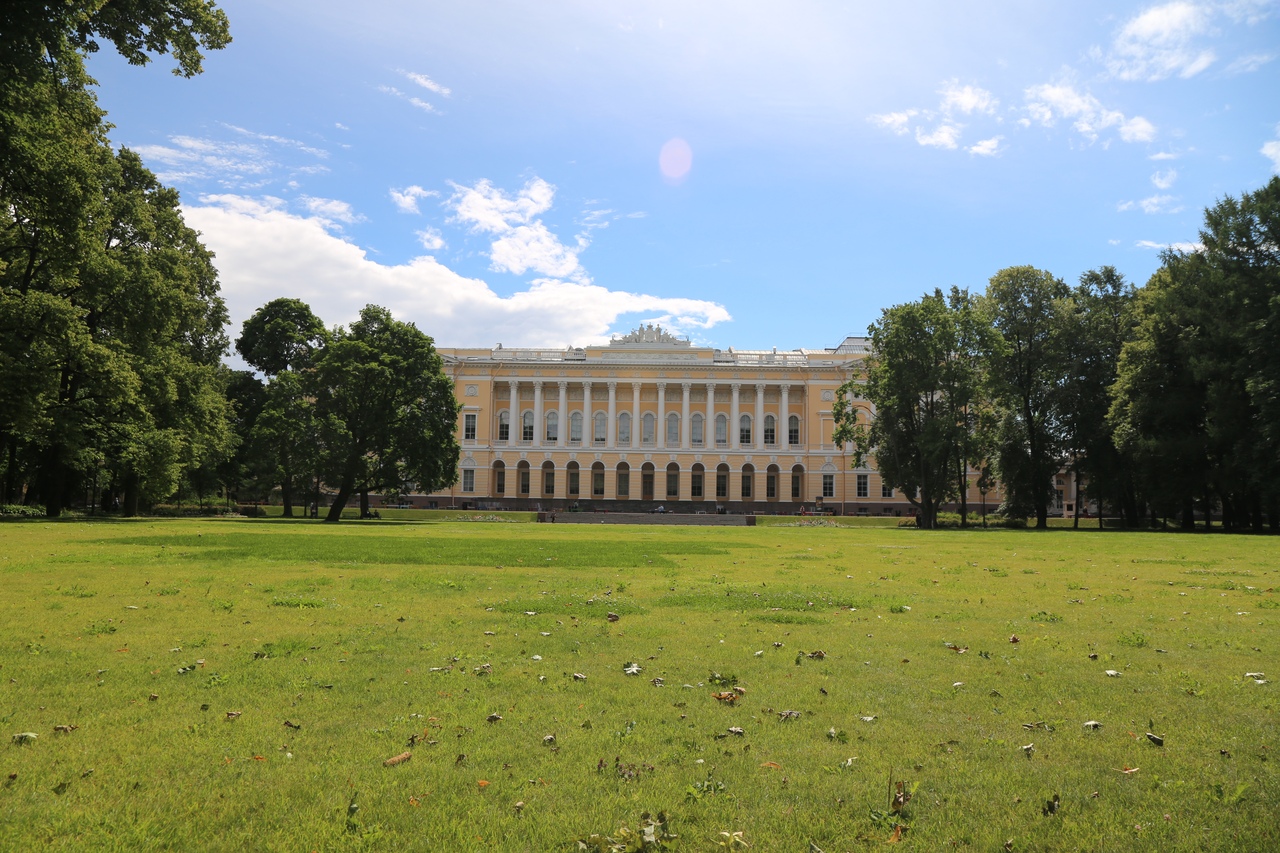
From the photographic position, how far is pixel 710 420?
252ft

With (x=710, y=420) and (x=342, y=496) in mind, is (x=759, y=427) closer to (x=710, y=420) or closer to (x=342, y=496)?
(x=710, y=420)

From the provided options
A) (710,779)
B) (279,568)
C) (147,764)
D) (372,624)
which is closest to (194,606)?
(372,624)

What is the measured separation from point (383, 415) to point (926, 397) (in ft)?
96.5

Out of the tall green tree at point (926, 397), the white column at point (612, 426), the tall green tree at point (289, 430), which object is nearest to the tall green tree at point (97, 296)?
the tall green tree at point (289, 430)

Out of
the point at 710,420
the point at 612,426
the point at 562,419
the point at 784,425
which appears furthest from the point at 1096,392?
the point at 562,419

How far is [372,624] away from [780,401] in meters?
71.3

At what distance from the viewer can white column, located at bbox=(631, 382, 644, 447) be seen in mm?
77312

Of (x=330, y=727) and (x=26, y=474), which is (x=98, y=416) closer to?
(x=26, y=474)

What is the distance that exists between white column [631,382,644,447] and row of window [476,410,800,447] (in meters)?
0.32

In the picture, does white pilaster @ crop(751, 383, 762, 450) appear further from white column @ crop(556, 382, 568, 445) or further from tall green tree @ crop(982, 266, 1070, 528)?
tall green tree @ crop(982, 266, 1070, 528)

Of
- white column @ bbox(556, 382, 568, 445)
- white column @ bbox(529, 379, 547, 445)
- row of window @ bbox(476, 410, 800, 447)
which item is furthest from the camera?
row of window @ bbox(476, 410, 800, 447)

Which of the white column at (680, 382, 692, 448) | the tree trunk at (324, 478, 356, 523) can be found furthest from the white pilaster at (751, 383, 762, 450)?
the tree trunk at (324, 478, 356, 523)

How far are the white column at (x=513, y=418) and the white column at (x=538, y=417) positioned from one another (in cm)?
172

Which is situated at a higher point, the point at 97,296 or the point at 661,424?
the point at 97,296
